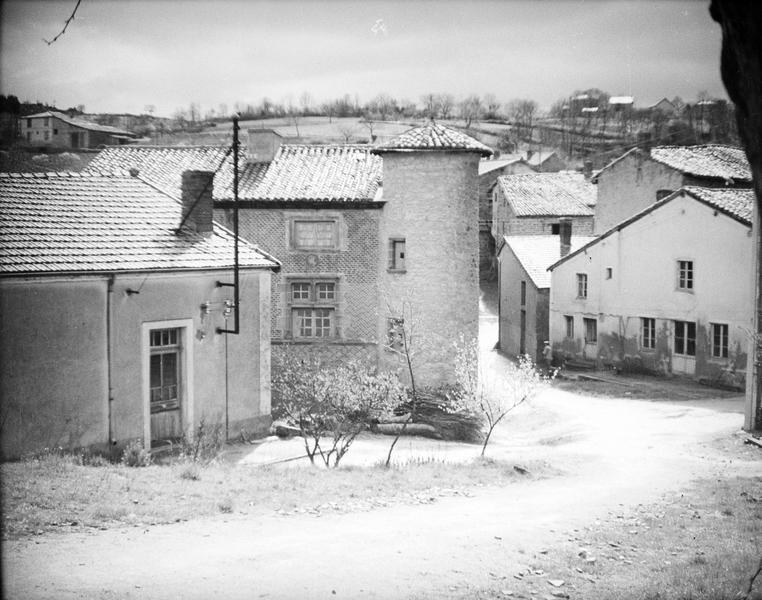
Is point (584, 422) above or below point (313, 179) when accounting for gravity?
below

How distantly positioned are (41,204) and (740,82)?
47.4 feet

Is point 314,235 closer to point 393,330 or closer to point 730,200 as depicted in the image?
point 393,330

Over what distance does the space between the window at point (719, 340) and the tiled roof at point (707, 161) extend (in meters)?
13.2

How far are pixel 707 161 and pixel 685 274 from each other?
14022mm

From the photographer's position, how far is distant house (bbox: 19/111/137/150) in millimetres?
27892

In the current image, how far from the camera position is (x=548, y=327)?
3766cm

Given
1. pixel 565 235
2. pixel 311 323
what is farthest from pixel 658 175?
pixel 311 323

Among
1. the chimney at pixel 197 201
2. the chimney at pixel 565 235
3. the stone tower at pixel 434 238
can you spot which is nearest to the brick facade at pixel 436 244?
the stone tower at pixel 434 238

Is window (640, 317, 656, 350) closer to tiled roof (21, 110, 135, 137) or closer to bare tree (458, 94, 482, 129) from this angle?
tiled roof (21, 110, 135, 137)

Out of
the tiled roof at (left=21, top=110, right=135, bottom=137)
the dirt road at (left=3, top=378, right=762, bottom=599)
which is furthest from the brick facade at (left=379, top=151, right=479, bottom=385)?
the tiled roof at (left=21, top=110, right=135, bottom=137)

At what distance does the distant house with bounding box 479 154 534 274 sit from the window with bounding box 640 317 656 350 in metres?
27.2

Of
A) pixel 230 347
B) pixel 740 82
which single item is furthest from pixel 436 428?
pixel 740 82

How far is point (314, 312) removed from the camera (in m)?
25.7

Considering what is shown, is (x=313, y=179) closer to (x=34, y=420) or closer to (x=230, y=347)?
(x=230, y=347)
